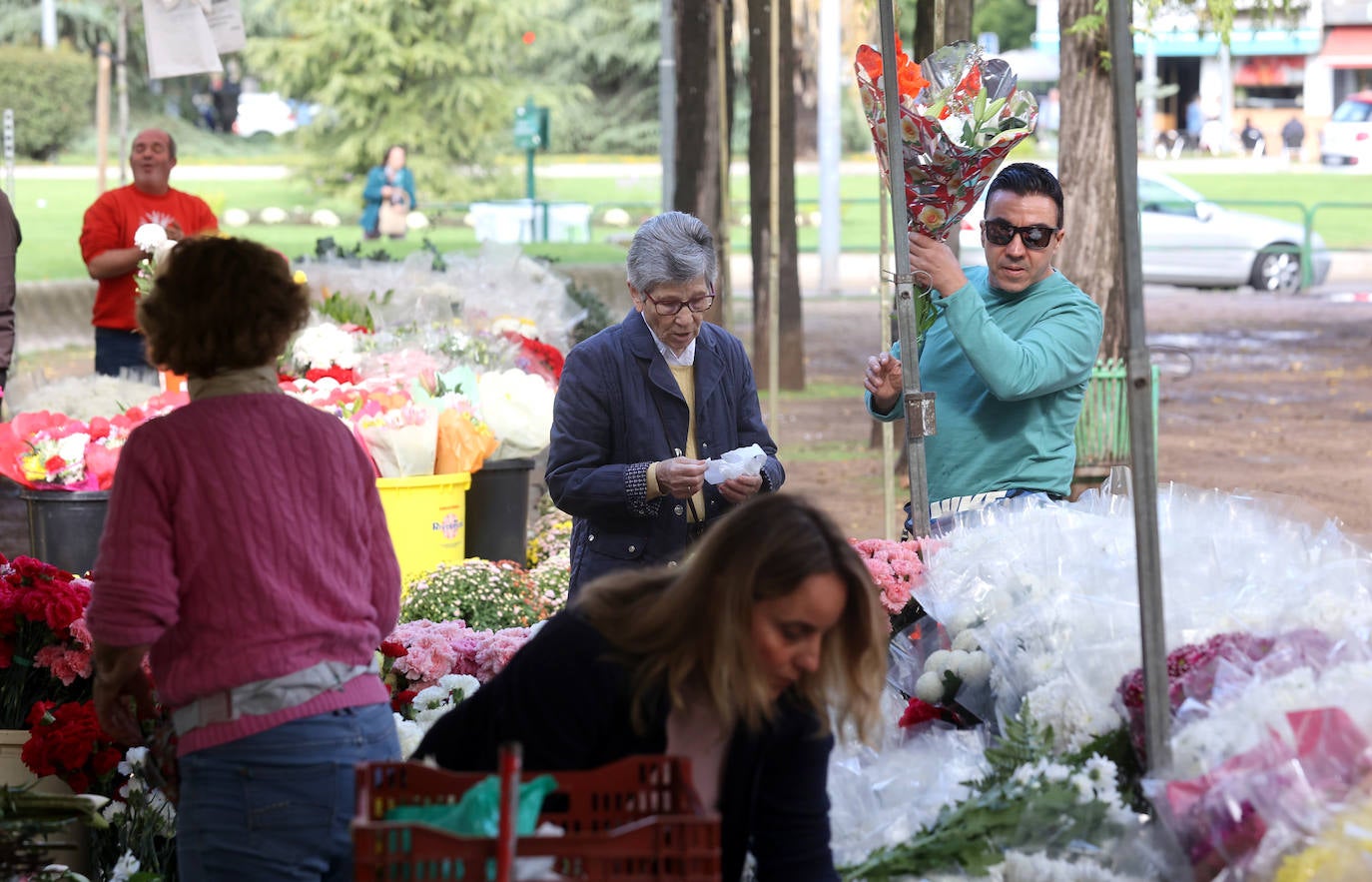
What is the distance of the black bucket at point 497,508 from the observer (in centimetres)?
640

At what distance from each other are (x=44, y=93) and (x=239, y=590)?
38534 millimetres

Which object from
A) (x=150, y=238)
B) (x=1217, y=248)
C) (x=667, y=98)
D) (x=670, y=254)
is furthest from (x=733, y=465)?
(x=1217, y=248)

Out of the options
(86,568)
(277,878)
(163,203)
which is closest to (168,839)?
(277,878)

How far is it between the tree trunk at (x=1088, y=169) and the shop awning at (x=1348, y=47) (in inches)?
1885

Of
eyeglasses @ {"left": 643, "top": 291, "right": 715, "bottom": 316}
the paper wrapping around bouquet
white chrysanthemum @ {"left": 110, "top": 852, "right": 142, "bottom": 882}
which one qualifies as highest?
the paper wrapping around bouquet

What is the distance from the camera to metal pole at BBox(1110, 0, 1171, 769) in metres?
2.44

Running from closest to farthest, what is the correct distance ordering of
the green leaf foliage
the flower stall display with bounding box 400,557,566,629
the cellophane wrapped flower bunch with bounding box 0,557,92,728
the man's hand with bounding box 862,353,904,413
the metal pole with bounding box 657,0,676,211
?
Result: the cellophane wrapped flower bunch with bounding box 0,557,92,728 < the man's hand with bounding box 862,353,904,413 < the flower stall display with bounding box 400,557,566,629 < the metal pole with bounding box 657,0,676,211 < the green leaf foliage

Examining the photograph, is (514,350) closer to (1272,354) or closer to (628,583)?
(628,583)

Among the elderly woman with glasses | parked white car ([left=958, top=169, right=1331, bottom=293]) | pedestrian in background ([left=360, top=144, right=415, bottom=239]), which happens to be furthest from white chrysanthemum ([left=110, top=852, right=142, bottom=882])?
pedestrian in background ([left=360, top=144, right=415, bottom=239])

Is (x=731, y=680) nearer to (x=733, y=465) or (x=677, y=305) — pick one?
(x=733, y=465)

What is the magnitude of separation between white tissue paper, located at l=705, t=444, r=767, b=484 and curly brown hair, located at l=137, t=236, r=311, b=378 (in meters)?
1.44

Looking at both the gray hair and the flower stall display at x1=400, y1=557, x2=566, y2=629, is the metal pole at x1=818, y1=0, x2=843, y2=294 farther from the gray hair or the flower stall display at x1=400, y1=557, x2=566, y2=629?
the gray hair

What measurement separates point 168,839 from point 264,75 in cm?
3929

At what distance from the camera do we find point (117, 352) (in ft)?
25.7
